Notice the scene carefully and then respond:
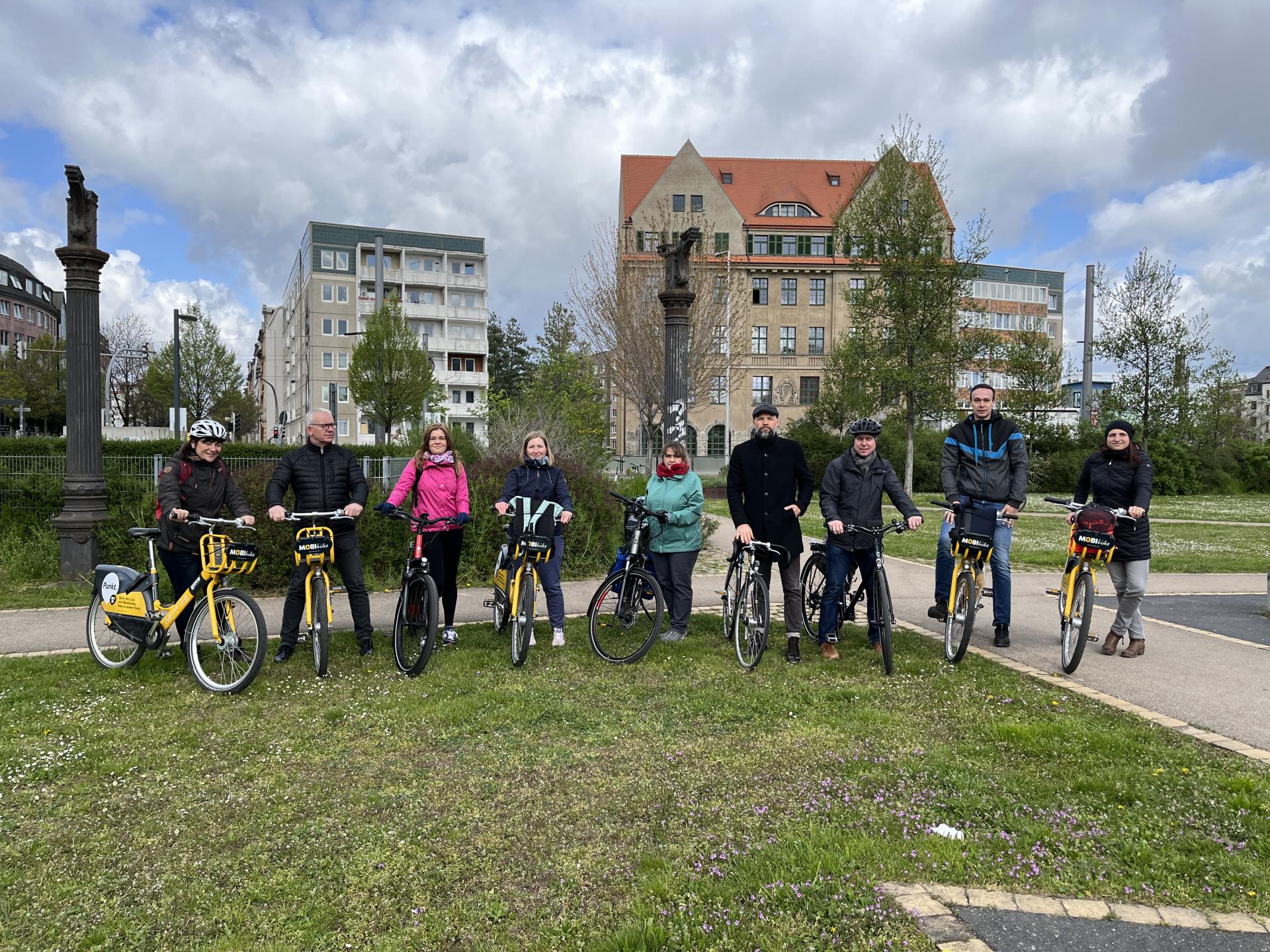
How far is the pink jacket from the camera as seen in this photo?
23.6 ft

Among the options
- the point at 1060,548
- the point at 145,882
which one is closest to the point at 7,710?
the point at 145,882

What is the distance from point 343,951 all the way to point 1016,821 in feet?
9.18

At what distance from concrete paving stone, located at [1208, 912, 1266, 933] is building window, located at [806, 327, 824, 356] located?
5745cm

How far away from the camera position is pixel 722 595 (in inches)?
302

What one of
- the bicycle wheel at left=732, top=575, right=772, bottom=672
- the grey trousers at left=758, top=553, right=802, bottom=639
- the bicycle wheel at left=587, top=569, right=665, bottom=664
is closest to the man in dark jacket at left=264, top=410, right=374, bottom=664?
the bicycle wheel at left=587, top=569, right=665, bottom=664

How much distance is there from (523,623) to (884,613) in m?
2.75

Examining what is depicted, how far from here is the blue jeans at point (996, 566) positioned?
23.7 feet

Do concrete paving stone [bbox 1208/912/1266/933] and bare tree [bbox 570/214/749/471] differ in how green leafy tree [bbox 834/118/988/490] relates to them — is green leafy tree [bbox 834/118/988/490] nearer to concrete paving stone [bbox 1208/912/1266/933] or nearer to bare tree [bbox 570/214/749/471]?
bare tree [bbox 570/214/749/471]

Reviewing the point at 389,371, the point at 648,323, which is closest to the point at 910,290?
the point at 648,323

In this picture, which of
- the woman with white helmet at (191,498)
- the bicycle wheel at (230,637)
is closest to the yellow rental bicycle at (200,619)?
the bicycle wheel at (230,637)

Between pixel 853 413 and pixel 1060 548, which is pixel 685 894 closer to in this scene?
pixel 1060 548

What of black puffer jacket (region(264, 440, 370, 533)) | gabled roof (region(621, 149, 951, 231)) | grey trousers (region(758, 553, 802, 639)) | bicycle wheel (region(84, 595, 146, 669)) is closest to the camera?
bicycle wheel (region(84, 595, 146, 669))

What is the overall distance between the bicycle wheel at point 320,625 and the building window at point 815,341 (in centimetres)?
5512

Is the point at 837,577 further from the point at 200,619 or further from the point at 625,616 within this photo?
the point at 200,619
